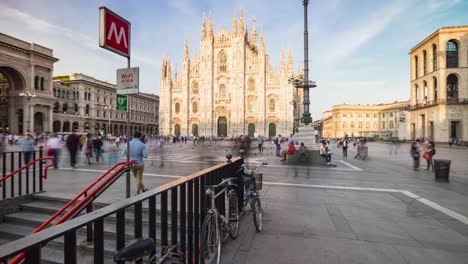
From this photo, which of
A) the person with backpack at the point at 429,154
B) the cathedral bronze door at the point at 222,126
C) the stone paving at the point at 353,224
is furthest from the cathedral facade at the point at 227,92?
the stone paving at the point at 353,224

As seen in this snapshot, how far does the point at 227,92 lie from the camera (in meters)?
54.0

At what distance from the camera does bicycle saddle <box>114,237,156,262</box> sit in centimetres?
138

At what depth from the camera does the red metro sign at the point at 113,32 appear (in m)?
3.40

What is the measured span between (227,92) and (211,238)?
171ft

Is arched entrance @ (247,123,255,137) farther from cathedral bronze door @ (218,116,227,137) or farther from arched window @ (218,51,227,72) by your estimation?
arched window @ (218,51,227,72)

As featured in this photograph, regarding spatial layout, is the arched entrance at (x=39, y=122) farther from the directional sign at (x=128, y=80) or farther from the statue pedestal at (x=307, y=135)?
the directional sign at (x=128, y=80)

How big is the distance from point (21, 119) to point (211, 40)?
4080cm

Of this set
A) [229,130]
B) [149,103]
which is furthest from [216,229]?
[149,103]

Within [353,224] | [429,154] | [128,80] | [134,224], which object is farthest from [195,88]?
[134,224]

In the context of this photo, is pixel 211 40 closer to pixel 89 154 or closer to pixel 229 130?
pixel 229 130

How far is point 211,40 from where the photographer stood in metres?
54.4

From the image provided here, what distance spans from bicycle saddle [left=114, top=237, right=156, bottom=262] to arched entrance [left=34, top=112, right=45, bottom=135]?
55320mm

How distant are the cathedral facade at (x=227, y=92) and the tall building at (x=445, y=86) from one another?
2268 centimetres

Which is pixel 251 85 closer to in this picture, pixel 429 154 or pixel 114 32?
pixel 429 154
